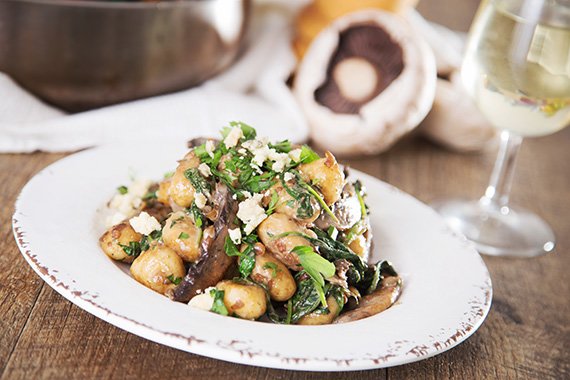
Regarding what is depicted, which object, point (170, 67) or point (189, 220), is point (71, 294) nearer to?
point (189, 220)

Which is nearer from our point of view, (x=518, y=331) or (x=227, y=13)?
(x=518, y=331)

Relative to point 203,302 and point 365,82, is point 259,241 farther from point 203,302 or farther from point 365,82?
point 365,82

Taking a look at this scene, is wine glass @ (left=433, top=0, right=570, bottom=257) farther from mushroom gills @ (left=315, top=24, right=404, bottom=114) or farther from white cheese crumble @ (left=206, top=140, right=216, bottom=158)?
white cheese crumble @ (left=206, top=140, right=216, bottom=158)

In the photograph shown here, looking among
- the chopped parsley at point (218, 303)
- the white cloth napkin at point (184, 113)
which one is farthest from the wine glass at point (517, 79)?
the chopped parsley at point (218, 303)

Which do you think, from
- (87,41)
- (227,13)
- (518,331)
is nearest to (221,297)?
(518,331)

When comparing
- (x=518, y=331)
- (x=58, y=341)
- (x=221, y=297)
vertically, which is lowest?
(x=518, y=331)

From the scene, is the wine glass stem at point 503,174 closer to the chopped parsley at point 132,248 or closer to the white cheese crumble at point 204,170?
the white cheese crumble at point 204,170
